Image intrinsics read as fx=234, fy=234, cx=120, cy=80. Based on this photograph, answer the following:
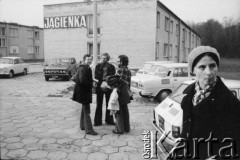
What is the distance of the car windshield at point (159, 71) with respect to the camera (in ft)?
30.4

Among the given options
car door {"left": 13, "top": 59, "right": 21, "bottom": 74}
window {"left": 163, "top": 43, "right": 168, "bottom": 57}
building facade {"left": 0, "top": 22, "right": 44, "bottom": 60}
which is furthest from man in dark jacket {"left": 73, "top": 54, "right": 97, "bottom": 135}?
building facade {"left": 0, "top": 22, "right": 44, "bottom": 60}

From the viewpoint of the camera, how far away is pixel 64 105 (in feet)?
28.7

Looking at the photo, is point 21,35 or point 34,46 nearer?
point 21,35

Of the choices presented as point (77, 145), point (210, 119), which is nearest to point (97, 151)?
point (77, 145)

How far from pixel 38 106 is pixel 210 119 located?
7797 mm

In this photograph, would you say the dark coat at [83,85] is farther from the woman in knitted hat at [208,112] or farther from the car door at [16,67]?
the car door at [16,67]

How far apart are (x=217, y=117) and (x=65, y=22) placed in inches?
945

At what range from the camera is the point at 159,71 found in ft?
31.4

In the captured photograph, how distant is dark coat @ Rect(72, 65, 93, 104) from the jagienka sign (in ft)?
62.0

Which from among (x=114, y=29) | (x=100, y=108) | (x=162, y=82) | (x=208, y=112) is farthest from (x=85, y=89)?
(x=114, y=29)

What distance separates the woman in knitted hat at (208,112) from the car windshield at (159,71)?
24.3 feet

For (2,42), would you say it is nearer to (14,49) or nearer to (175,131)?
(14,49)

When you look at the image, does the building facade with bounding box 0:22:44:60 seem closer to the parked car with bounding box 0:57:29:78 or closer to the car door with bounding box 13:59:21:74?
the parked car with bounding box 0:57:29:78

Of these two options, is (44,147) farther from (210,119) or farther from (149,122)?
(210,119)
